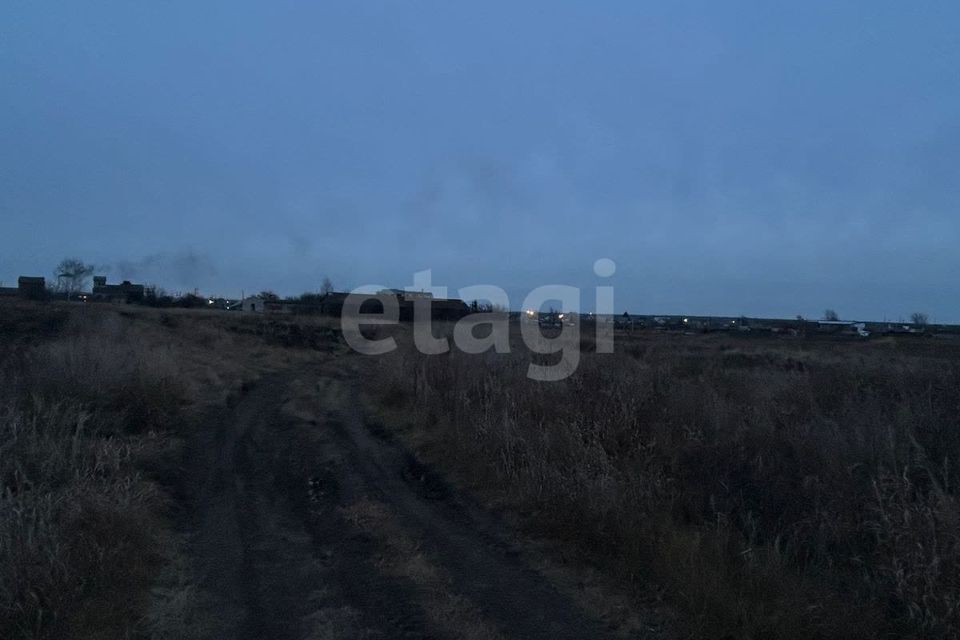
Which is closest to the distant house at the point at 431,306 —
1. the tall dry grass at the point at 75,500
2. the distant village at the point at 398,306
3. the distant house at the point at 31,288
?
the distant village at the point at 398,306

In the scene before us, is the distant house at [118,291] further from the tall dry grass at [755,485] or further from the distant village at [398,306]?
the tall dry grass at [755,485]

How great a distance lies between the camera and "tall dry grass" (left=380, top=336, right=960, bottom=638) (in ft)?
16.5

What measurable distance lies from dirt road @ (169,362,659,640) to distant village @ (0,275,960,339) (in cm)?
2434

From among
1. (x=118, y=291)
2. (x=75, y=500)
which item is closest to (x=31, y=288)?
(x=118, y=291)

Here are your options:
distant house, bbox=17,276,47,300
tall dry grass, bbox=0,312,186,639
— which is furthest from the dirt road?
distant house, bbox=17,276,47,300

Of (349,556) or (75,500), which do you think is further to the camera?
(349,556)

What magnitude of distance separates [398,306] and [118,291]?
4418 centimetres

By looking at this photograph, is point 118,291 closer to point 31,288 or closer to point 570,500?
point 31,288

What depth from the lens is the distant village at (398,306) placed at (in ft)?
163

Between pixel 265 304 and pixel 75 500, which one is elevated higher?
pixel 265 304

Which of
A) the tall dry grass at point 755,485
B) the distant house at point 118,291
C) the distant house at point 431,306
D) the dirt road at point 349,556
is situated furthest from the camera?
the distant house at point 118,291

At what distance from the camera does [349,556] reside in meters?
7.03

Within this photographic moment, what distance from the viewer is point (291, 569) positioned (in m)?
6.65

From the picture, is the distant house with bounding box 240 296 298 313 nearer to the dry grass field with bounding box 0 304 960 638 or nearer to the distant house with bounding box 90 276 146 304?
the distant house with bounding box 90 276 146 304
